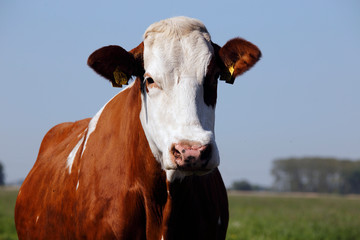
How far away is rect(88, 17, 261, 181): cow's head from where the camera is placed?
3410 millimetres

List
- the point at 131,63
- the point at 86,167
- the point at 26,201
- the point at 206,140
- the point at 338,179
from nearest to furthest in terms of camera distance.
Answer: the point at 206,140 → the point at 131,63 → the point at 86,167 → the point at 26,201 → the point at 338,179

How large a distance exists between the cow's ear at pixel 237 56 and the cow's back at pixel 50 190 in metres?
1.77

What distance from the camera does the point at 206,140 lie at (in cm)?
335

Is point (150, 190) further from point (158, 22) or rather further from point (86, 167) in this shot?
point (158, 22)

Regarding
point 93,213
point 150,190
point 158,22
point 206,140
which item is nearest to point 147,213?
point 150,190

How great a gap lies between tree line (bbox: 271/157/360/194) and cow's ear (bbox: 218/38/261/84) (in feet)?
310

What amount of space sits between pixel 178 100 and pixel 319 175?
3904 inches

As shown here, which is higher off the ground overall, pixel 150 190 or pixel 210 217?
pixel 150 190

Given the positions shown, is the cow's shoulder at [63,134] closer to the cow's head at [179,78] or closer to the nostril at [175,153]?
the cow's head at [179,78]

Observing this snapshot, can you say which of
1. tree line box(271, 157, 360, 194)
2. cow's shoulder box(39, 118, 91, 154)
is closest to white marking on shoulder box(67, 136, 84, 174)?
cow's shoulder box(39, 118, 91, 154)

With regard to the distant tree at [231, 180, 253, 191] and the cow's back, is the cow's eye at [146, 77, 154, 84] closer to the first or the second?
the cow's back

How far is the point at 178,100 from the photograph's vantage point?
362 centimetres

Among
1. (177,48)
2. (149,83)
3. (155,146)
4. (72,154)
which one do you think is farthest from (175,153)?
(72,154)

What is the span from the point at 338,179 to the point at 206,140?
98999mm
